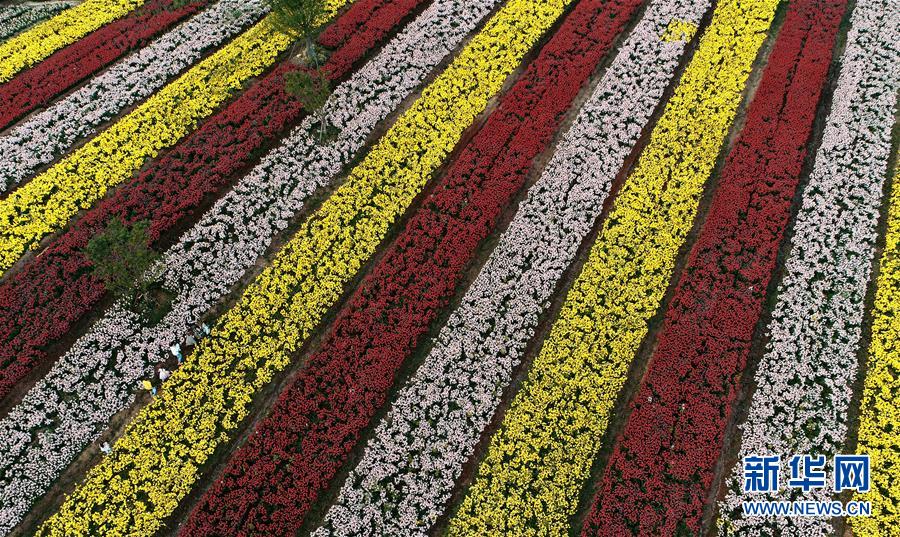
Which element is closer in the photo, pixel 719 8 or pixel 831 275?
pixel 831 275

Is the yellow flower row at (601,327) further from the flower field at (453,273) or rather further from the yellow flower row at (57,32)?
the yellow flower row at (57,32)

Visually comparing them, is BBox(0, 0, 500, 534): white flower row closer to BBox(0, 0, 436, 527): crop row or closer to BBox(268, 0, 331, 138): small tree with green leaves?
BBox(0, 0, 436, 527): crop row

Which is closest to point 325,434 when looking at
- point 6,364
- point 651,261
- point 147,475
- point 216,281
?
point 147,475

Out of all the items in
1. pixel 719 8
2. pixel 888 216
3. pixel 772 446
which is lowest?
pixel 772 446

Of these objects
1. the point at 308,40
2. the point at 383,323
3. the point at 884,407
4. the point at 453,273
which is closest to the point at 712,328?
the point at 884,407

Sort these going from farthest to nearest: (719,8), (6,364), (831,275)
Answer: (719,8)
(831,275)
(6,364)

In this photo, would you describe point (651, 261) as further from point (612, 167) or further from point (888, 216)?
point (888, 216)

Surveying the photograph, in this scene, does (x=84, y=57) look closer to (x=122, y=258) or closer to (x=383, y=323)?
(x=122, y=258)
